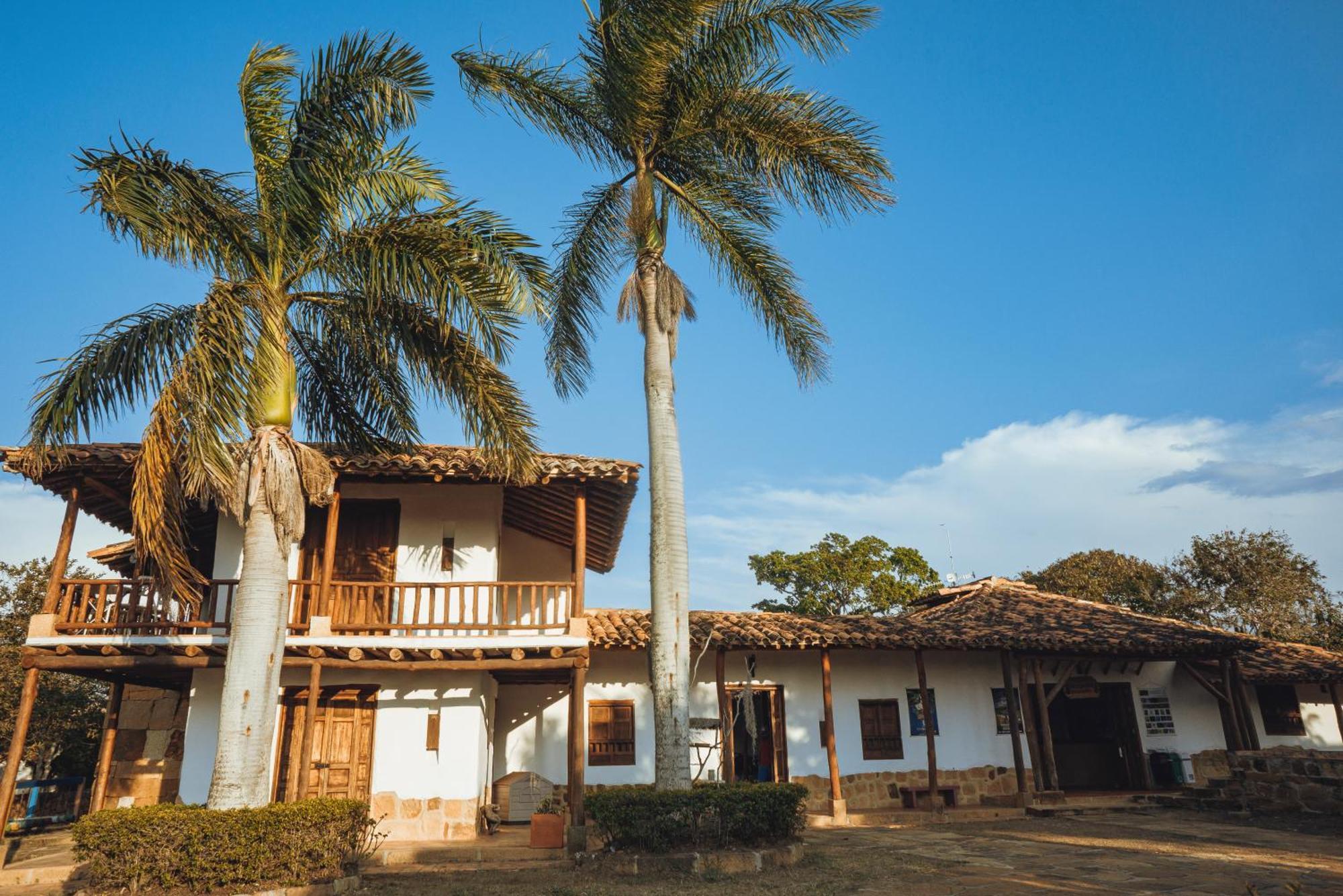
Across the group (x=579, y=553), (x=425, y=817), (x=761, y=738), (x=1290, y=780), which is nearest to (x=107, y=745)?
(x=425, y=817)

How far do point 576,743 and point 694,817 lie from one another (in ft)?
10.4

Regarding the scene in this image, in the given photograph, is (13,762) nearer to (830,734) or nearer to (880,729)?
(830,734)

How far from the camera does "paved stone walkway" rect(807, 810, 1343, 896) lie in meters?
7.71

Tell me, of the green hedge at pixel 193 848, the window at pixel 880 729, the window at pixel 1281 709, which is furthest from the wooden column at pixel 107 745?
the window at pixel 1281 709

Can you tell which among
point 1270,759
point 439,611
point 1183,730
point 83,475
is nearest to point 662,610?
point 439,611

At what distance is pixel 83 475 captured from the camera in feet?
37.9

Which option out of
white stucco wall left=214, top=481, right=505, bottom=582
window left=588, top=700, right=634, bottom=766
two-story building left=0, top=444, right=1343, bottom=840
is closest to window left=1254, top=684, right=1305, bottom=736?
two-story building left=0, top=444, right=1343, bottom=840

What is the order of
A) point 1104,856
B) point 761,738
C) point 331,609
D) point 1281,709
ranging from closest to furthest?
point 1104,856, point 331,609, point 761,738, point 1281,709

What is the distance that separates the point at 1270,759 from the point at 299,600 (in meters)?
15.8

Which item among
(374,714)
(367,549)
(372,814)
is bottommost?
(372,814)

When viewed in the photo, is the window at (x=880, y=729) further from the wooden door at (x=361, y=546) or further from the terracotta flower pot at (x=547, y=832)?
the wooden door at (x=361, y=546)

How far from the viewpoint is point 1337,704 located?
1838cm

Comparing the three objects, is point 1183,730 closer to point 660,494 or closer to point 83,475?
point 660,494

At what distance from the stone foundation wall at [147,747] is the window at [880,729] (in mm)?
11561
